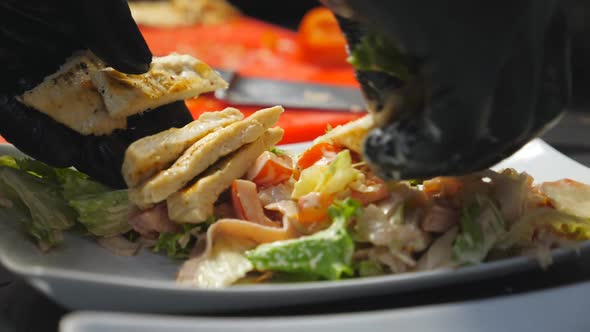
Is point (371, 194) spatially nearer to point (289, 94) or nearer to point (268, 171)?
point (268, 171)

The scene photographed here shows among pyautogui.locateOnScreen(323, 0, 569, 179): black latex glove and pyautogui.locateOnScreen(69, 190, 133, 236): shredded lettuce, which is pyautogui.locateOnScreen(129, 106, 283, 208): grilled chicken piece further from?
pyautogui.locateOnScreen(323, 0, 569, 179): black latex glove

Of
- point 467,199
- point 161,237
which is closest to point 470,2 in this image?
point 467,199

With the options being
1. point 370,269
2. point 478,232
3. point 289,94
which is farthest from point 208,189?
point 289,94

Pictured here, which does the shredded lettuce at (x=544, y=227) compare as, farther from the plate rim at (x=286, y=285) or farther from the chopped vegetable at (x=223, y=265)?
the chopped vegetable at (x=223, y=265)

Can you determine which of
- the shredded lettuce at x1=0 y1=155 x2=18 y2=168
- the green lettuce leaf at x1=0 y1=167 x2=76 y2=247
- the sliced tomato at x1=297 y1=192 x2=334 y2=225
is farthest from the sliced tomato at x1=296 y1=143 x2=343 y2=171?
the shredded lettuce at x1=0 y1=155 x2=18 y2=168

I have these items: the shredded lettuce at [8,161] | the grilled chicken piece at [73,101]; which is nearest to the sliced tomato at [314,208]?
the grilled chicken piece at [73,101]
